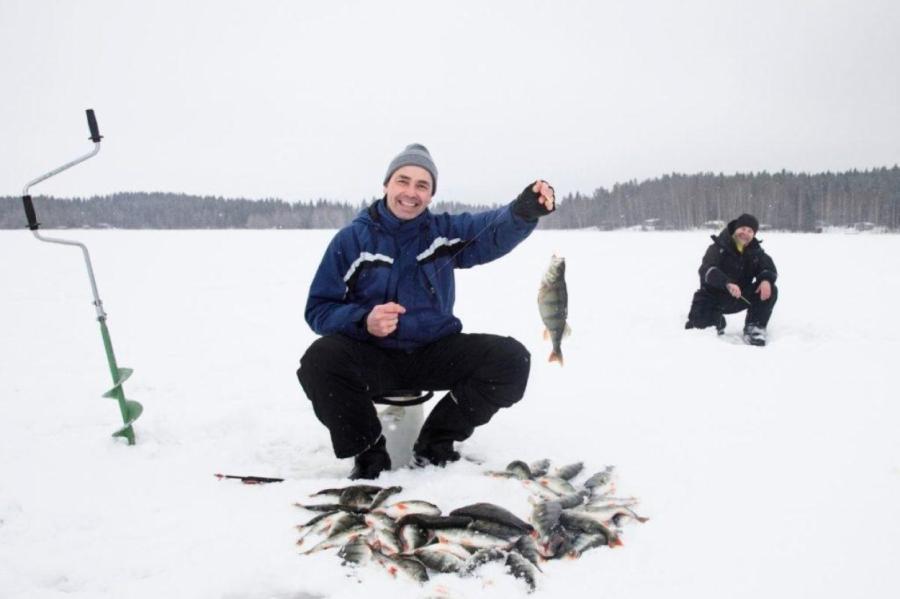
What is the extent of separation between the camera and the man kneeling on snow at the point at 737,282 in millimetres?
7254

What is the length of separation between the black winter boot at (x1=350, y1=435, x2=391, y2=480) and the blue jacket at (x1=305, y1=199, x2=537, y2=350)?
64 centimetres

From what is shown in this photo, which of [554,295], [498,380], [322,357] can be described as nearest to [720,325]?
[554,295]

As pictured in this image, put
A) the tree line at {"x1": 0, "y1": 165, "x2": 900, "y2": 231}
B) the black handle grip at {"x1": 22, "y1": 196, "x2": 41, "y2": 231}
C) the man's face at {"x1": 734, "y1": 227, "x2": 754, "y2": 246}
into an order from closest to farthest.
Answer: the black handle grip at {"x1": 22, "y1": 196, "x2": 41, "y2": 231} < the man's face at {"x1": 734, "y1": 227, "x2": 754, "y2": 246} < the tree line at {"x1": 0, "y1": 165, "x2": 900, "y2": 231}

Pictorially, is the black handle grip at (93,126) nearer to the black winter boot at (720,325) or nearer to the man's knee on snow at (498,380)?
the man's knee on snow at (498,380)

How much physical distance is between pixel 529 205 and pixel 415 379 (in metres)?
1.30

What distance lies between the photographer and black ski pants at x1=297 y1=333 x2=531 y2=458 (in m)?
3.18

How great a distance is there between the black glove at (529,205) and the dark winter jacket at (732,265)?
4955 mm

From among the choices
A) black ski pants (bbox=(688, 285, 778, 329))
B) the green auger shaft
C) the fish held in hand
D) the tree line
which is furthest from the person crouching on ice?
the tree line

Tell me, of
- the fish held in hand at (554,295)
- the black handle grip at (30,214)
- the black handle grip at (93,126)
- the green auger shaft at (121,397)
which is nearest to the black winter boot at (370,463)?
the fish held in hand at (554,295)

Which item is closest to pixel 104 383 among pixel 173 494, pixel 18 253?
pixel 173 494

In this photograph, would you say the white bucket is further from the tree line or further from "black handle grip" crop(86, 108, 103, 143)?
the tree line

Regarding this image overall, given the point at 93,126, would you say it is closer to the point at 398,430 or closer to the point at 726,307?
the point at 398,430

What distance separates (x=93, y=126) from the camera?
381 cm

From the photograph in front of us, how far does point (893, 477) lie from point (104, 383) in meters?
6.20
